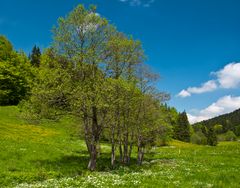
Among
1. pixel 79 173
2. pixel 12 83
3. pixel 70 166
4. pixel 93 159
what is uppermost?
pixel 12 83

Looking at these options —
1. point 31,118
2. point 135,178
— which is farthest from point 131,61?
point 135,178

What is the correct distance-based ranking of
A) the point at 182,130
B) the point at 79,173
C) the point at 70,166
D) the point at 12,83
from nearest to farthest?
the point at 79,173
the point at 70,166
the point at 12,83
the point at 182,130

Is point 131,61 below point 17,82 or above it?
below

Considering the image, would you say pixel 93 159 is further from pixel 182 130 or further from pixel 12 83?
pixel 182 130

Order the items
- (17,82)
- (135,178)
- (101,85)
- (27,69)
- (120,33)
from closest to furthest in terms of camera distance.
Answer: (135,178)
(101,85)
(120,33)
(17,82)
(27,69)

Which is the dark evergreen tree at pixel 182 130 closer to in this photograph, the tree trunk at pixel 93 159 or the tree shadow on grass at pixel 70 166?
the tree shadow on grass at pixel 70 166

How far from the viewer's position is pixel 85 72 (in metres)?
28.2

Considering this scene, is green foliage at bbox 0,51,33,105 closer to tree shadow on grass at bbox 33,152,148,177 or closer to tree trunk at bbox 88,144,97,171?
tree shadow on grass at bbox 33,152,148,177

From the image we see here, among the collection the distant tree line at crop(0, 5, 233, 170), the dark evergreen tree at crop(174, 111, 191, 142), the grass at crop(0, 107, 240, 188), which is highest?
the dark evergreen tree at crop(174, 111, 191, 142)

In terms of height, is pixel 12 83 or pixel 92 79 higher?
pixel 12 83

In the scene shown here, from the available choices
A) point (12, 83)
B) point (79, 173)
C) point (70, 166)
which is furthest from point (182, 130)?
point (79, 173)

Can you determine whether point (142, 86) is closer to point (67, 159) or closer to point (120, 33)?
point (120, 33)

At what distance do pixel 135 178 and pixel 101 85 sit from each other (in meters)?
8.97

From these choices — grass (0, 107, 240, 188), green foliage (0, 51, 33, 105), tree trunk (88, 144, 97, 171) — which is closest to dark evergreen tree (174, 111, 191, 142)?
green foliage (0, 51, 33, 105)
